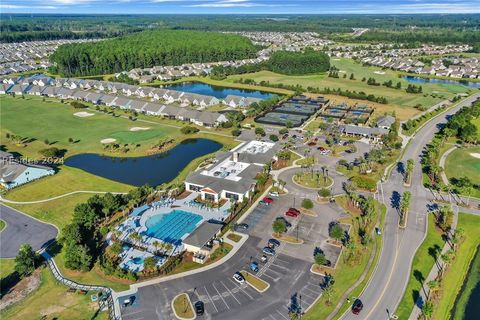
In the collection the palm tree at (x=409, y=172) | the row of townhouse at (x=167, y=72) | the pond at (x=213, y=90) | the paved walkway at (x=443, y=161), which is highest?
the palm tree at (x=409, y=172)

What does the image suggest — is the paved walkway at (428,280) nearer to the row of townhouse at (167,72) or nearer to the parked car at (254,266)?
the parked car at (254,266)

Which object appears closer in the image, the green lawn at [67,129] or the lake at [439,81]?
the green lawn at [67,129]

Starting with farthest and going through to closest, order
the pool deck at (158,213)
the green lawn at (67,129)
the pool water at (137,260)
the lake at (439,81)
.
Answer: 1. the lake at (439,81)
2. the green lawn at (67,129)
3. the pool deck at (158,213)
4. the pool water at (137,260)

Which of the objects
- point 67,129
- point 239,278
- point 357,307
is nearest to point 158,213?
point 239,278

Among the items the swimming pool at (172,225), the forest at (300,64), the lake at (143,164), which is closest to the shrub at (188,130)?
the lake at (143,164)

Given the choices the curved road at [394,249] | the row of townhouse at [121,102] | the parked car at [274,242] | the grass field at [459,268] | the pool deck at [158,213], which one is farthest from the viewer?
the row of townhouse at [121,102]

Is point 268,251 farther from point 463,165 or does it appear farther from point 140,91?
point 140,91

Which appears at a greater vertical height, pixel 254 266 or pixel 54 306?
pixel 54 306

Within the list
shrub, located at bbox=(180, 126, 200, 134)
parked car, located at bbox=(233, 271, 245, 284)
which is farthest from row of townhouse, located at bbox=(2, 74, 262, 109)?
parked car, located at bbox=(233, 271, 245, 284)
